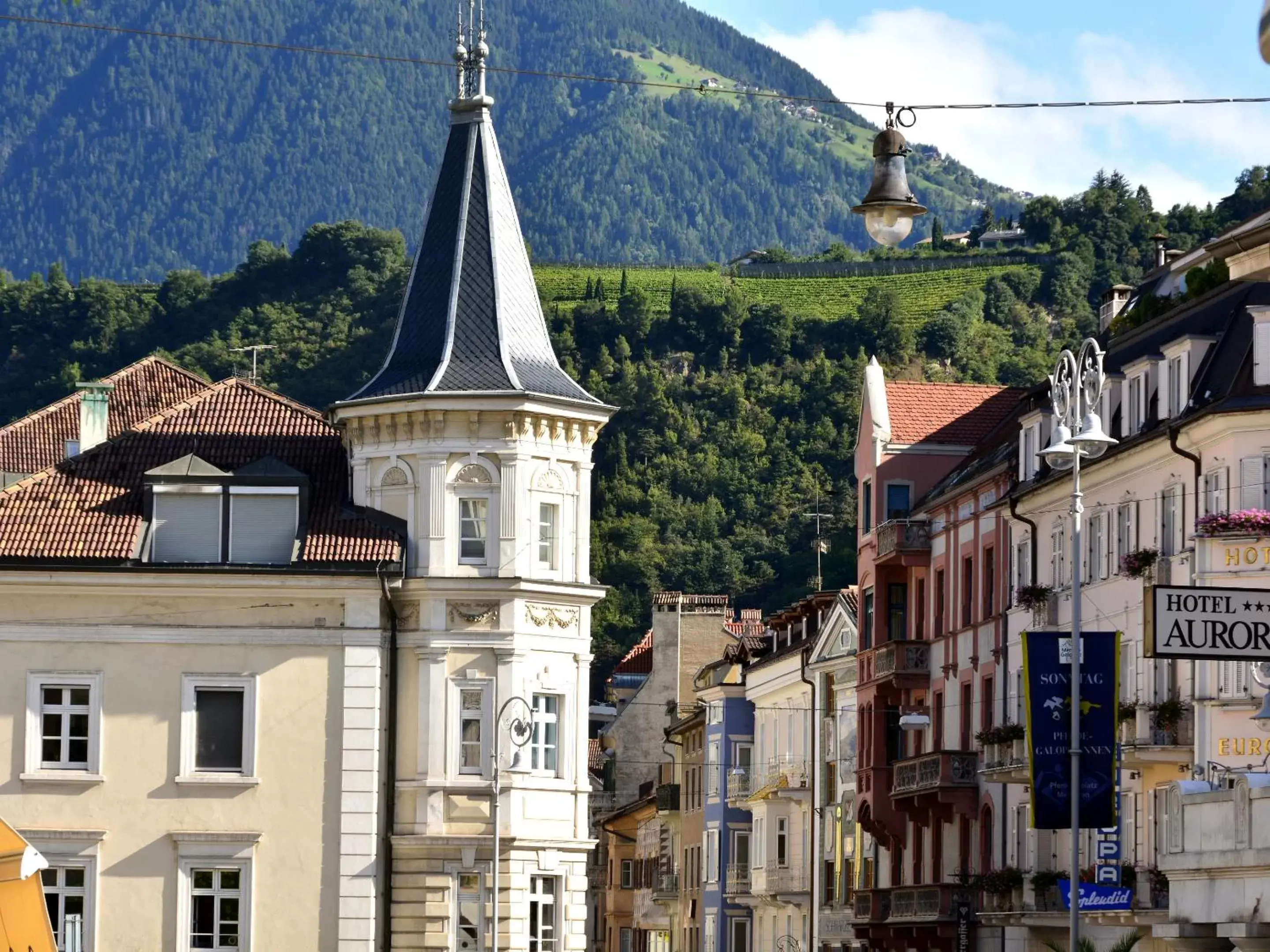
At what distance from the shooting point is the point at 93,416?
194 ft

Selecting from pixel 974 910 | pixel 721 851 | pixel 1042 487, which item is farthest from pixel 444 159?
pixel 721 851

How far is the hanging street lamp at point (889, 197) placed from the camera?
27125mm

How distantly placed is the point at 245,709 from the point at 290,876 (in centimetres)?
318

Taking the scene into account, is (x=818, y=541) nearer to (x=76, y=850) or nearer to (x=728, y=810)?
(x=728, y=810)

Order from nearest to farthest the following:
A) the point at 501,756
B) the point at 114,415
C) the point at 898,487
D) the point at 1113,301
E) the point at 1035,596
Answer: the point at 501,756, the point at 1035,596, the point at 114,415, the point at 898,487, the point at 1113,301

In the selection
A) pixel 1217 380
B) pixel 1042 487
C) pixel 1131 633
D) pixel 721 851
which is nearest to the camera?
pixel 1217 380

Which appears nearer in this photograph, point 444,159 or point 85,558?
point 85,558

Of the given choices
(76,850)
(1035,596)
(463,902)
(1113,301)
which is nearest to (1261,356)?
(1035,596)

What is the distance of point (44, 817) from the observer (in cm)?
4959

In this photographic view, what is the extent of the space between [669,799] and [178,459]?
4907 centimetres

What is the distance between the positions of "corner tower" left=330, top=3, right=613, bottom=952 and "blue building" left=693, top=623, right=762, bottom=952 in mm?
34945

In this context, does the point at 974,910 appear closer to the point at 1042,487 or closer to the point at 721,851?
the point at 1042,487

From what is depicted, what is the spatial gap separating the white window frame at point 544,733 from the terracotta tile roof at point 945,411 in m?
19.1

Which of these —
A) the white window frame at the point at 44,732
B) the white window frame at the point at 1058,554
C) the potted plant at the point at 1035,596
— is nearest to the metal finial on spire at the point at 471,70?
the white window frame at the point at 44,732
